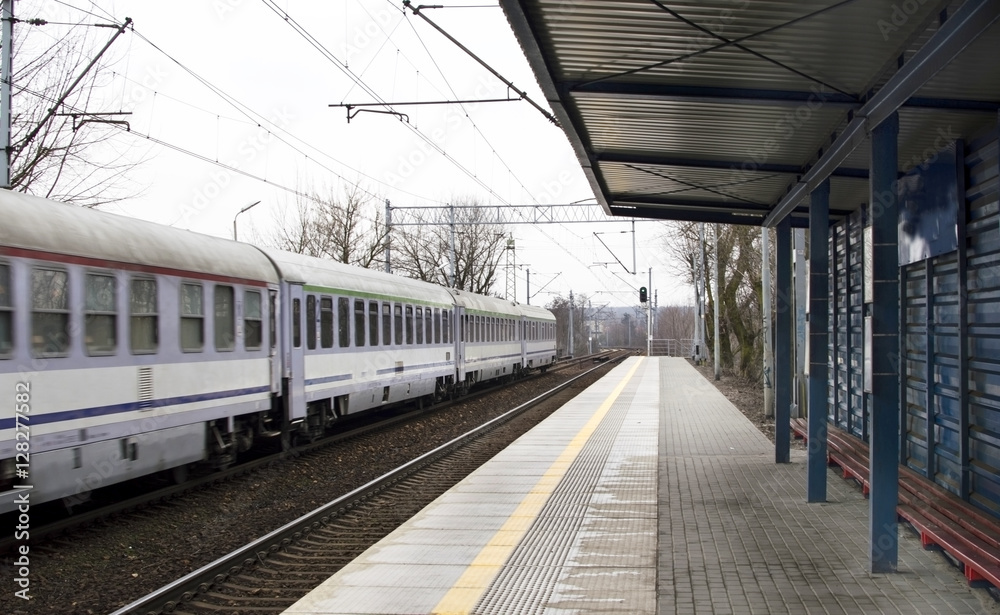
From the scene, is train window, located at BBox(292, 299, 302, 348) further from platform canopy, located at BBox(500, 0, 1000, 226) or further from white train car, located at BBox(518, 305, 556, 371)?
white train car, located at BBox(518, 305, 556, 371)

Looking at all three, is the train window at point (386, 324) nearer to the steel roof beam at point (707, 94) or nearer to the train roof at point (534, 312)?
the steel roof beam at point (707, 94)

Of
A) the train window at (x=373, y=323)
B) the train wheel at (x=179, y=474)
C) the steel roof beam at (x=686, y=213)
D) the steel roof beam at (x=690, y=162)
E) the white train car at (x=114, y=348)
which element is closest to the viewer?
the white train car at (x=114, y=348)

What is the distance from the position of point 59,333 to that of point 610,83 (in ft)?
17.5

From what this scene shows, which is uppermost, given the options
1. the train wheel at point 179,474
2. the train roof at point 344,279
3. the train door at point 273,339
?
the train roof at point 344,279

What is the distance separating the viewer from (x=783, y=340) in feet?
35.2

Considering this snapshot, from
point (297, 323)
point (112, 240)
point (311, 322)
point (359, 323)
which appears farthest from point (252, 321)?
point (359, 323)

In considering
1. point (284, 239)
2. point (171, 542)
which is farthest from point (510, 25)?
point (284, 239)

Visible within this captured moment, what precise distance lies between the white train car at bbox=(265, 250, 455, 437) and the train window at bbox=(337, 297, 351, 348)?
0.02 meters

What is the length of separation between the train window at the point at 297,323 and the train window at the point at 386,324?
13.8ft

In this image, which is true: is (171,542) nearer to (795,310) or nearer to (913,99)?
(913,99)

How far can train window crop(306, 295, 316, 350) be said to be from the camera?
1360cm

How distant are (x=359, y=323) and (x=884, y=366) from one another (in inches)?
444

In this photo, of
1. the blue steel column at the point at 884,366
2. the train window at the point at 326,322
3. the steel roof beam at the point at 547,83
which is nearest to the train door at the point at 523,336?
the train window at the point at 326,322

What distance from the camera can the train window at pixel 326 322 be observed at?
14164 mm
